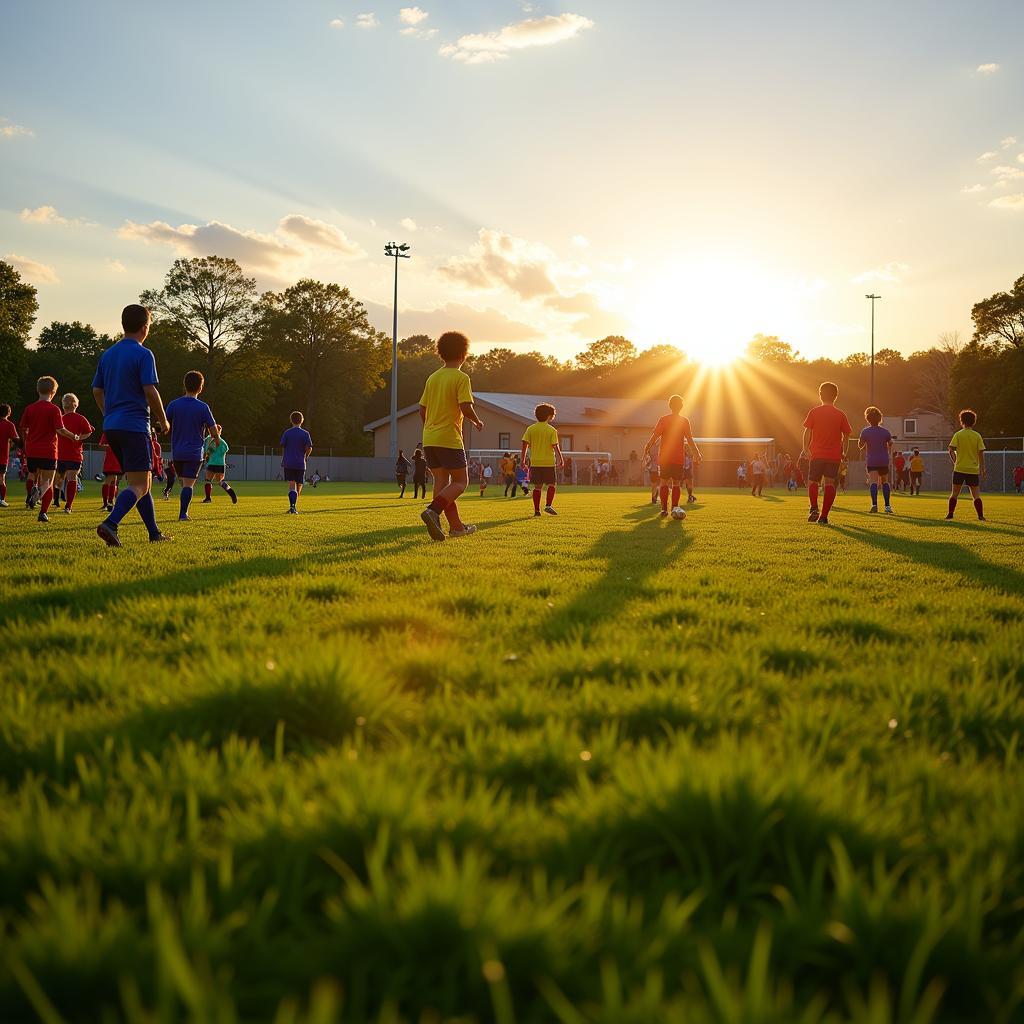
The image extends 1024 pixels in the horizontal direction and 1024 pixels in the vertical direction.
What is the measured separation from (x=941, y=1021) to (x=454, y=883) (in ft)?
2.72

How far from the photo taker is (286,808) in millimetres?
1878

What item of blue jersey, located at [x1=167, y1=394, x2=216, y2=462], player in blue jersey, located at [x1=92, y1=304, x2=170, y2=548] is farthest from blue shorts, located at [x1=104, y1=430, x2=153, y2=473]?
blue jersey, located at [x1=167, y1=394, x2=216, y2=462]

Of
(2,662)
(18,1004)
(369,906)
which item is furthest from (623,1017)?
(2,662)

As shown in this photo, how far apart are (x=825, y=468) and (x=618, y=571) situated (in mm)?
9090

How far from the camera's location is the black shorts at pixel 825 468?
48.7 ft

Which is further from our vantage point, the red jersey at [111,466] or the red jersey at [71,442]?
the red jersey at [111,466]

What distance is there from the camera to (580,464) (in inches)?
2477

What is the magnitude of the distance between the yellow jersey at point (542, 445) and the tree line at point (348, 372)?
171 ft

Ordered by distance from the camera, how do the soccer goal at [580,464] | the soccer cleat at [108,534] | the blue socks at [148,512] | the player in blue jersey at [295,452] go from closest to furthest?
the soccer cleat at [108,534] < the blue socks at [148,512] < the player in blue jersey at [295,452] < the soccer goal at [580,464]

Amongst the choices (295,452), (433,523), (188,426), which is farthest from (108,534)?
(295,452)

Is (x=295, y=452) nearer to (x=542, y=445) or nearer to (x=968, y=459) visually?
(x=542, y=445)

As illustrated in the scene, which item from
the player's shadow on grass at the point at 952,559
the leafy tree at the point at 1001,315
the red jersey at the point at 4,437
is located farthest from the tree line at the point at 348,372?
the player's shadow on grass at the point at 952,559

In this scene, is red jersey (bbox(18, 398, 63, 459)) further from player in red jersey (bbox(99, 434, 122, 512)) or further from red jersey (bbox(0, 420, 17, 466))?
red jersey (bbox(0, 420, 17, 466))

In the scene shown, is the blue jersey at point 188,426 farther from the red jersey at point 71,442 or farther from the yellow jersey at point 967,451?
the yellow jersey at point 967,451
